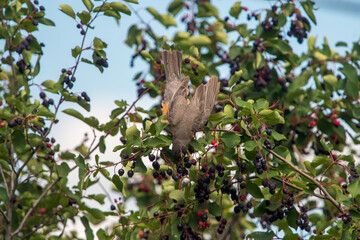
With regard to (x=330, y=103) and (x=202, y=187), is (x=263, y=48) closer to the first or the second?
(x=330, y=103)

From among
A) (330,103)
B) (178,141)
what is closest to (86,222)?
(178,141)

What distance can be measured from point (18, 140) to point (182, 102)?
6.81ft

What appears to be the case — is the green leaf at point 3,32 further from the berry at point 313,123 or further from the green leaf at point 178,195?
the berry at point 313,123

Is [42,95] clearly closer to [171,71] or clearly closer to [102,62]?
[102,62]

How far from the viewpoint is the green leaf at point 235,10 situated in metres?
7.20

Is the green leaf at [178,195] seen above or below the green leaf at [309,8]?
below

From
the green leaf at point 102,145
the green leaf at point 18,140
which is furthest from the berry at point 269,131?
the green leaf at point 18,140

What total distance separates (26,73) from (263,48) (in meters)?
3.15

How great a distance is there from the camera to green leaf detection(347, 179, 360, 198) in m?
4.70

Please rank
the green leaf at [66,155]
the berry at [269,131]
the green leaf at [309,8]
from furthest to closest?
the green leaf at [309,8], the green leaf at [66,155], the berry at [269,131]

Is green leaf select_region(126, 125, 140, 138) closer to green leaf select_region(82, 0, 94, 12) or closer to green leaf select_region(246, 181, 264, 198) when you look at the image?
green leaf select_region(246, 181, 264, 198)

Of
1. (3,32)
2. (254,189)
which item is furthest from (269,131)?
(3,32)

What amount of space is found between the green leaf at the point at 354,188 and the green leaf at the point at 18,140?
3618mm

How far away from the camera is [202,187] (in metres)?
5.04
